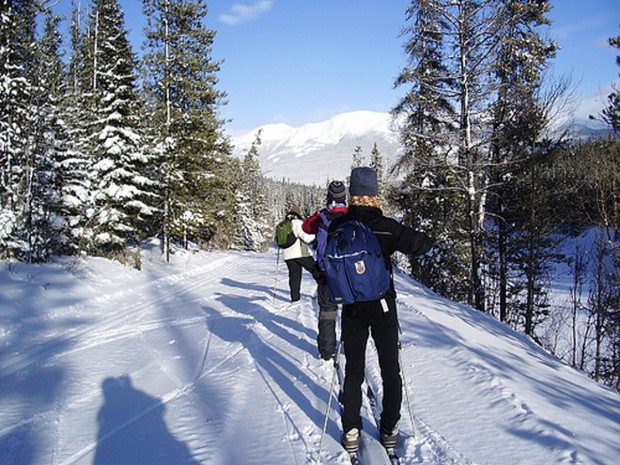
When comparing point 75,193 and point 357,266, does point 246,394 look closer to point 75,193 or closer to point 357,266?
point 357,266

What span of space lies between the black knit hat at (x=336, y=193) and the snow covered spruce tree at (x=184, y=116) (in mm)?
14572

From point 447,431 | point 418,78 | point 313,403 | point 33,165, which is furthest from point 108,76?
point 447,431

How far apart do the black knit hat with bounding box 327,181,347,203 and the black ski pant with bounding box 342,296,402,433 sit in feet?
5.41

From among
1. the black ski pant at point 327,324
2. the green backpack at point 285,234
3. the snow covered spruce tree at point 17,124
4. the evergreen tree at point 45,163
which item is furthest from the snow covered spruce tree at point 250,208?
the black ski pant at point 327,324

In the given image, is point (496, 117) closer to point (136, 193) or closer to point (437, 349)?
point (437, 349)

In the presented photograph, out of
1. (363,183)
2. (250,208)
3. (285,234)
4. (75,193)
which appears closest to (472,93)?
(285,234)

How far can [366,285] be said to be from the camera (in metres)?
3.19

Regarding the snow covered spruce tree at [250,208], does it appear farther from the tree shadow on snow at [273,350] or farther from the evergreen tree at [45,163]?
the tree shadow on snow at [273,350]

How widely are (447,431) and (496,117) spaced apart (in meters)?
11.0

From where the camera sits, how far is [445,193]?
16469 millimetres

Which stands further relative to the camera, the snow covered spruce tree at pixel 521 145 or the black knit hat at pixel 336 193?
the snow covered spruce tree at pixel 521 145

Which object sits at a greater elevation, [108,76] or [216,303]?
[108,76]

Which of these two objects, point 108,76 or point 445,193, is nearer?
point 108,76

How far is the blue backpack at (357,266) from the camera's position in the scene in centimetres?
319
